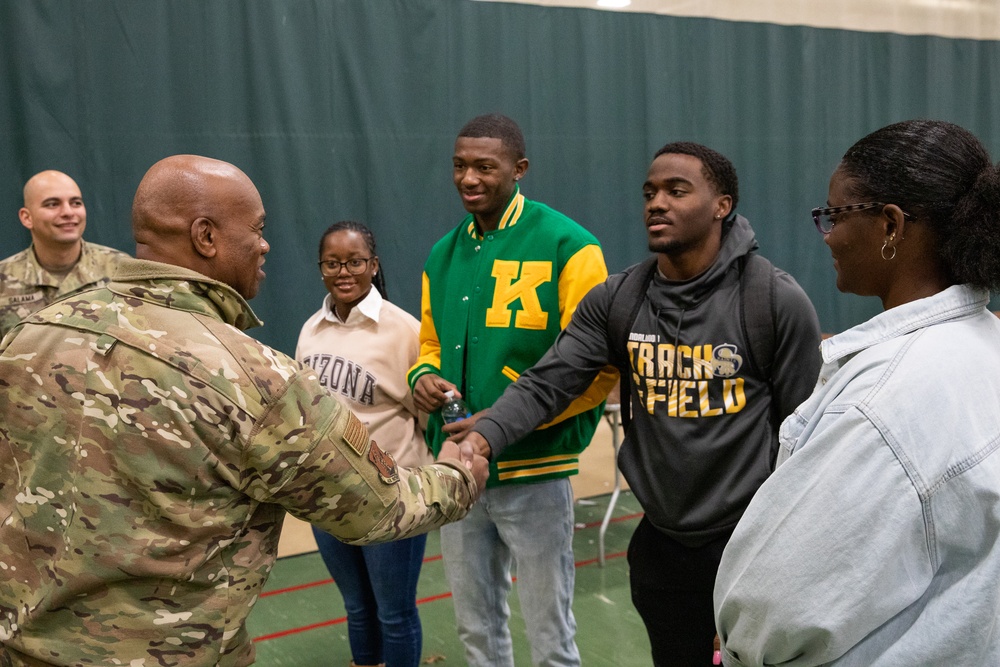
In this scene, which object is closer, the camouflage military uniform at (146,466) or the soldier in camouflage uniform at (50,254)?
the camouflage military uniform at (146,466)

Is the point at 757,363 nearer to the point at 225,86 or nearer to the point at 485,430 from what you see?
the point at 485,430

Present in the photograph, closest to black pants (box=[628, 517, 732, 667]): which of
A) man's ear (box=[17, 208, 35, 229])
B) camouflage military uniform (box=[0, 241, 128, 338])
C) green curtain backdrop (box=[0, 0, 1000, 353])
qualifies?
camouflage military uniform (box=[0, 241, 128, 338])

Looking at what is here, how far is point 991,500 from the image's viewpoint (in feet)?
4.04

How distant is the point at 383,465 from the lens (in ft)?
6.25

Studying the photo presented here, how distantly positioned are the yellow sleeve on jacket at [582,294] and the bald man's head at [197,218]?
111 centimetres

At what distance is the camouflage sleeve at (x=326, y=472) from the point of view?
5.53 ft

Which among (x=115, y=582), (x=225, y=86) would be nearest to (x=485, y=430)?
(x=115, y=582)

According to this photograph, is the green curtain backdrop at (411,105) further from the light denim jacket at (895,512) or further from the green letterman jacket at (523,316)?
the light denim jacket at (895,512)

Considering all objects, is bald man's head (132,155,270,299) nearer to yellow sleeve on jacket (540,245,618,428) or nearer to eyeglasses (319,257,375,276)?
yellow sleeve on jacket (540,245,618,428)

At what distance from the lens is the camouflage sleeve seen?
5.53 feet

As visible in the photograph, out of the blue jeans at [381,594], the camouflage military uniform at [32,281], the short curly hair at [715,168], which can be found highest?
the short curly hair at [715,168]

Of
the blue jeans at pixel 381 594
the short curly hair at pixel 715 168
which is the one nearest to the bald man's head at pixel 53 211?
the blue jeans at pixel 381 594

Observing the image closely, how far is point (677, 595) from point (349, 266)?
5.10ft

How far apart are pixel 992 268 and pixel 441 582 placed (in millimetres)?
3594
